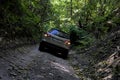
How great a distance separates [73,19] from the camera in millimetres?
37281

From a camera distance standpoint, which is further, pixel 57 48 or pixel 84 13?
pixel 84 13

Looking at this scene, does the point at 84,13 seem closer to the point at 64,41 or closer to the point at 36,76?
the point at 64,41

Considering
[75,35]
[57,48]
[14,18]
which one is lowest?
[75,35]

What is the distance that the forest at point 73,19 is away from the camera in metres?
14.8

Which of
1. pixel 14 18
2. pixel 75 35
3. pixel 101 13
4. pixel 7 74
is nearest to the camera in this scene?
pixel 7 74

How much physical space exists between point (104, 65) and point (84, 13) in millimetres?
20617

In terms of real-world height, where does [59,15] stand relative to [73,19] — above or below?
below

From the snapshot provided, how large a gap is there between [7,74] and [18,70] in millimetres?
1070

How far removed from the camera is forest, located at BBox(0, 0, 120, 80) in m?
14.8

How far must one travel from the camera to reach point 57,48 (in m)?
16.1

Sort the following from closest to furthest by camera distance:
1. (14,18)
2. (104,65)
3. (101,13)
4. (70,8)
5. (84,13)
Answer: (104,65) < (14,18) < (101,13) < (84,13) < (70,8)

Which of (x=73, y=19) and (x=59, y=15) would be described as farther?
(x=59, y=15)

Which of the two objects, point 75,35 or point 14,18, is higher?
point 14,18

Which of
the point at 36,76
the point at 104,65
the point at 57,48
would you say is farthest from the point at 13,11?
the point at 36,76
